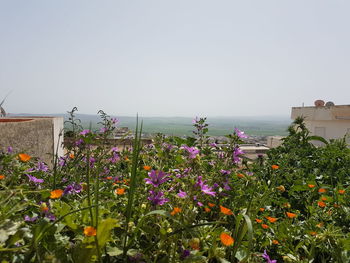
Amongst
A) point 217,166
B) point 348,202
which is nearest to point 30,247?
point 217,166

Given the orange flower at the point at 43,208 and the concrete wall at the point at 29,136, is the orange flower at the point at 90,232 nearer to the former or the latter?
the orange flower at the point at 43,208

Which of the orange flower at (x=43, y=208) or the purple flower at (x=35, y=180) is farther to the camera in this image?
the purple flower at (x=35, y=180)

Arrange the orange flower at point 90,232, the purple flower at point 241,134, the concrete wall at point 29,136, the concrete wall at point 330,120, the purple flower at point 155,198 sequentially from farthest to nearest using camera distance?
the concrete wall at point 330,120
the concrete wall at point 29,136
the purple flower at point 241,134
the purple flower at point 155,198
the orange flower at point 90,232

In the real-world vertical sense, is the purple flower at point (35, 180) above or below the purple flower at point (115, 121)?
below

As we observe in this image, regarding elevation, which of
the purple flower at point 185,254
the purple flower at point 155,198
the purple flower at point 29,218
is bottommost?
the purple flower at point 185,254

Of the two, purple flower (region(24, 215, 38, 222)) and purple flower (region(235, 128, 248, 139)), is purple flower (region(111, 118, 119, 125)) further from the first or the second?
purple flower (region(24, 215, 38, 222))

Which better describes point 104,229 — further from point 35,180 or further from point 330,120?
point 330,120

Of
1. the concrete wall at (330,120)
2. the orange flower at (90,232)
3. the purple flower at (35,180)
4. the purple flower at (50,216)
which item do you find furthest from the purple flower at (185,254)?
the concrete wall at (330,120)

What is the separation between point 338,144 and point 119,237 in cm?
324

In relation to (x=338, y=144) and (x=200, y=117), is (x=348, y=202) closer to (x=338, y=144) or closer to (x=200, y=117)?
(x=200, y=117)

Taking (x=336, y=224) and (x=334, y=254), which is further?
(x=336, y=224)

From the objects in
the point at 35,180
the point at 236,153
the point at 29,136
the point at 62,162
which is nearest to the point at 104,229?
the point at 35,180

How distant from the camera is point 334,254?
3.97 feet

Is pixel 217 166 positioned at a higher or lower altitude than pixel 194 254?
higher
